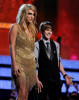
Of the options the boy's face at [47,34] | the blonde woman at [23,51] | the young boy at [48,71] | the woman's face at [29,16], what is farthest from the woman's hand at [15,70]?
the boy's face at [47,34]

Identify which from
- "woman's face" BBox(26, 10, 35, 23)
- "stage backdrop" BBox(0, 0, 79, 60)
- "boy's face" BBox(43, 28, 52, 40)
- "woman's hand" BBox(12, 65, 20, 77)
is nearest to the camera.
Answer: "woman's hand" BBox(12, 65, 20, 77)

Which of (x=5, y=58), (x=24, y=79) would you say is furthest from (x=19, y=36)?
(x=5, y=58)

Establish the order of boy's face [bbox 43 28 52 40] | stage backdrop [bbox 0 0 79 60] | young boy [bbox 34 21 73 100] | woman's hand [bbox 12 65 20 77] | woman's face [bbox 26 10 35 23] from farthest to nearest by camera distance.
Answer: stage backdrop [bbox 0 0 79 60], boy's face [bbox 43 28 52 40], young boy [bbox 34 21 73 100], woman's face [bbox 26 10 35 23], woman's hand [bbox 12 65 20 77]

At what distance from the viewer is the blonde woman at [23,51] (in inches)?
90.1

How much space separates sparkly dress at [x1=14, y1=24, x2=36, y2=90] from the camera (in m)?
2.34

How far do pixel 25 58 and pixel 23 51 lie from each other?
72mm

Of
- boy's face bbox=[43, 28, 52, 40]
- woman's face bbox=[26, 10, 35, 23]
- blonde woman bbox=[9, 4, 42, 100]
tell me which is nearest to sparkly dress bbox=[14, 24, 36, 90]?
blonde woman bbox=[9, 4, 42, 100]

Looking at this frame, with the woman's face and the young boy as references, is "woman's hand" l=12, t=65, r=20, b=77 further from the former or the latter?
the young boy

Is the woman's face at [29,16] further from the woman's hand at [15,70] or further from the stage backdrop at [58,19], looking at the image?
the stage backdrop at [58,19]

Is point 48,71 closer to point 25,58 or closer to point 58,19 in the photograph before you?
point 25,58

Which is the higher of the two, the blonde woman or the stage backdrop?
the stage backdrop

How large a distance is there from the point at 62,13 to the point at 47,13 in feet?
1.36

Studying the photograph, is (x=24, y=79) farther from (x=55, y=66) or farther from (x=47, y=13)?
(x=47, y=13)

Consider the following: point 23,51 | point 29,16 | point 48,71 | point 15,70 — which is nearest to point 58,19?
point 48,71
